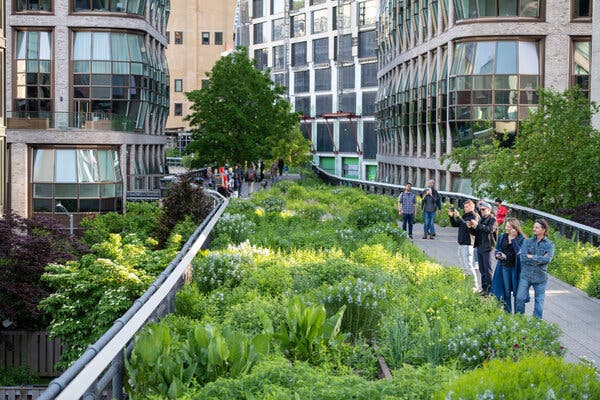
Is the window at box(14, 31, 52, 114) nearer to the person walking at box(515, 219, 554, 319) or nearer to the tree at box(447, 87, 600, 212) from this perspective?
the tree at box(447, 87, 600, 212)

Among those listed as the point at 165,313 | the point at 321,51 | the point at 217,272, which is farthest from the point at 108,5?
the point at 321,51

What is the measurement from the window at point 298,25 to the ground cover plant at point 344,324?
341 ft

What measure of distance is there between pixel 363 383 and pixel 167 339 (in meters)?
2.02

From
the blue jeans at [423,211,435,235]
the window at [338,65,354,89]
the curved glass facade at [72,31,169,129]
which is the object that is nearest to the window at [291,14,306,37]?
the window at [338,65,354,89]

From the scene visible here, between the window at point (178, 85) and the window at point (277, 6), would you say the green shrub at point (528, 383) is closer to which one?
the window at point (178, 85)

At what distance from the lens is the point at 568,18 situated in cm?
A: 4869

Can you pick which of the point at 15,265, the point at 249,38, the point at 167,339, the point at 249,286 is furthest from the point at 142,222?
the point at 249,38

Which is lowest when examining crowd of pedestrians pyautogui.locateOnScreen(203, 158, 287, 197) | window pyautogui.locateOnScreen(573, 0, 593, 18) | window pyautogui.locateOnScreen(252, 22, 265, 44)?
crowd of pedestrians pyautogui.locateOnScreen(203, 158, 287, 197)

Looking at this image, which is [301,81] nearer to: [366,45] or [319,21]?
[319,21]

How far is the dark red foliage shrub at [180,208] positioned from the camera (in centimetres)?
3428

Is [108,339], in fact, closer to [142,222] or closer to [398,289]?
[398,289]

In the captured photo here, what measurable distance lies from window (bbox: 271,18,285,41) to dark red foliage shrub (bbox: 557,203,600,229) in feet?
318

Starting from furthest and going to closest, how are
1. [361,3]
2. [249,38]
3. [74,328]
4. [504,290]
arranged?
[249,38] < [361,3] < [74,328] < [504,290]

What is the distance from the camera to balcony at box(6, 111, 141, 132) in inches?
2018
